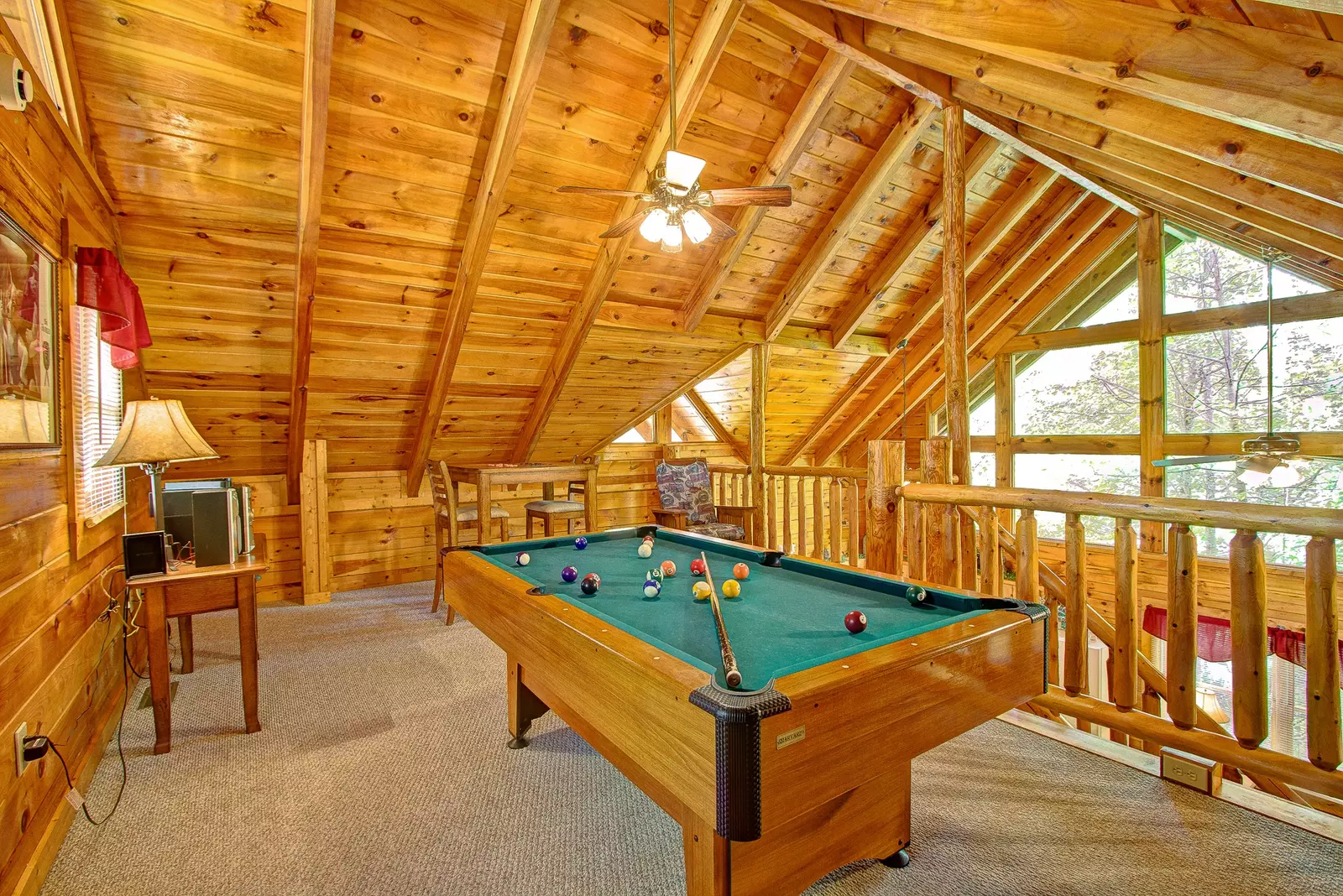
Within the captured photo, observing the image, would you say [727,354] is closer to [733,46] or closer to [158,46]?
[733,46]

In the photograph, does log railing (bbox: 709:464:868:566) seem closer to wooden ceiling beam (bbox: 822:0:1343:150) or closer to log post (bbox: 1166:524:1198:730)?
log post (bbox: 1166:524:1198:730)

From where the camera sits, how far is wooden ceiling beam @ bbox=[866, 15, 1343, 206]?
180cm

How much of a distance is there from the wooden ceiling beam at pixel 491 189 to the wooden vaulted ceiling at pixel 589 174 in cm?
2

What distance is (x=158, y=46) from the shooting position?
2.37 metres

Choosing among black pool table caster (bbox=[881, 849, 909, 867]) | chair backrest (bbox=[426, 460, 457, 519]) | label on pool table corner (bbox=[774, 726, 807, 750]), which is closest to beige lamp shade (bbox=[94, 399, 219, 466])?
chair backrest (bbox=[426, 460, 457, 519])

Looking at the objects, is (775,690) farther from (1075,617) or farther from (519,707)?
(1075,617)

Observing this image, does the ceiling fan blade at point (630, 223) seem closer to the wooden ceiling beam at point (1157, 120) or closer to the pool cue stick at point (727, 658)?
the wooden ceiling beam at point (1157, 120)

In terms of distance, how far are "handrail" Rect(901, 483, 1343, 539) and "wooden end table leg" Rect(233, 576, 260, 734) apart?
2777 millimetres

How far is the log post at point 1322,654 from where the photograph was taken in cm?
165

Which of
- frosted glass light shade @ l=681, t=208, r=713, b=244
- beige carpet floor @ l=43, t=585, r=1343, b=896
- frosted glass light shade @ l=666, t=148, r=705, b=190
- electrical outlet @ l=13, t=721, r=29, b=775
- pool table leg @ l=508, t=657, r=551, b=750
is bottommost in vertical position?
beige carpet floor @ l=43, t=585, r=1343, b=896

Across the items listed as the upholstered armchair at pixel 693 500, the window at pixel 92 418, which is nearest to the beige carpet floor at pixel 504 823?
the window at pixel 92 418

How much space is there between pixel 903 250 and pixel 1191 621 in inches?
141

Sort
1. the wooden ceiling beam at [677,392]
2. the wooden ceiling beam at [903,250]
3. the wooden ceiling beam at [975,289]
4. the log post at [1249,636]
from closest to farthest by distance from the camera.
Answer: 1. the log post at [1249,636]
2. the wooden ceiling beam at [903,250]
3. the wooden ceiling beam at [975,289]
4. the wooden ceiling beam at [677,392]

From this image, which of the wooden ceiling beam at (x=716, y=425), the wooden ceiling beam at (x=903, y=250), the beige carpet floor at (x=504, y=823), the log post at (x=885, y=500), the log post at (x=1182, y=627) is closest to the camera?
the beige carpet floor at (x=504, y=823)
